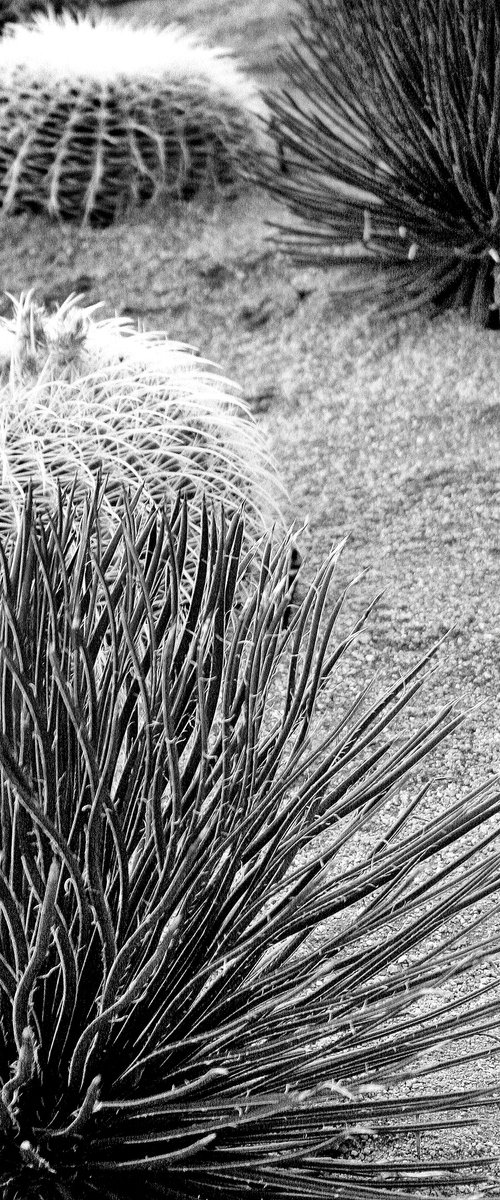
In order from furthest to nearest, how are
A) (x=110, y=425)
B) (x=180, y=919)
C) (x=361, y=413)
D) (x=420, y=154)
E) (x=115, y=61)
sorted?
(x=115, y=61) < (x=420, y=154) < (x=361, y=413) < (x=110, y=425) < (x=180, y=919)

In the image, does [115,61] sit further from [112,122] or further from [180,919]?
[180,919]

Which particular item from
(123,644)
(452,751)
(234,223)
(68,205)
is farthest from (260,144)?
(123,644)

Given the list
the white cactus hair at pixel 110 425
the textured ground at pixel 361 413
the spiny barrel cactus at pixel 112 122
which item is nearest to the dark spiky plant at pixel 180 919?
the textured ground at pixel 361 413

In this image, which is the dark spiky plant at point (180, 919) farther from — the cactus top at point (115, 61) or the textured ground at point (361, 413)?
the cactus top at point (115, 61)

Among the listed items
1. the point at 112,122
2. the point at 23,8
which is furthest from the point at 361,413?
the point at 23,8

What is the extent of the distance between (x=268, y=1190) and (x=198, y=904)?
33 cm

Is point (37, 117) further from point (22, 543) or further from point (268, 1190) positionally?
point (268, 1190)

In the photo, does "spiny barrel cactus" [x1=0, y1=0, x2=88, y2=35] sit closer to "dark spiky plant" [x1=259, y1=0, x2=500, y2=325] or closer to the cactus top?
the cactus top

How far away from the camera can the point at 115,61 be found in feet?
18.0

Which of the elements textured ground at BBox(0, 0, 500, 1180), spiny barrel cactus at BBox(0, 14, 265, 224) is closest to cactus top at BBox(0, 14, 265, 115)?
spiny barrel cactus at BBox(0, 14, 265, 224)

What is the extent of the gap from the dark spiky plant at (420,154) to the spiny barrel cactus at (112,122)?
31.8 inches

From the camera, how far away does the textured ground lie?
3064mm

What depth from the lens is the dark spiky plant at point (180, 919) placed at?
4.61 ft

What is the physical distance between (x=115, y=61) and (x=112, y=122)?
0.23m
